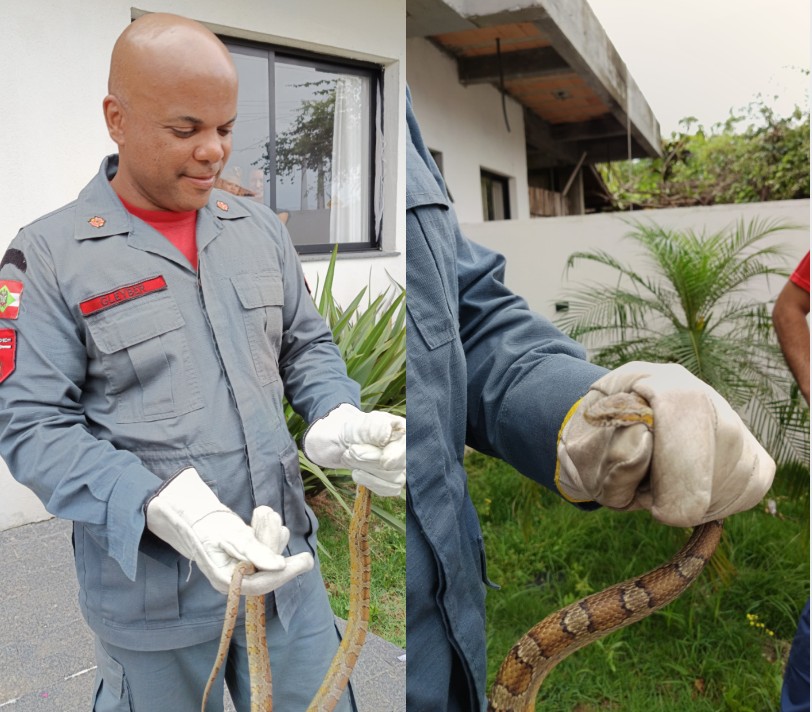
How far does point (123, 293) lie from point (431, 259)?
0.28 meters

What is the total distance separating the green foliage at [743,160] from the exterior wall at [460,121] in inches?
5.6

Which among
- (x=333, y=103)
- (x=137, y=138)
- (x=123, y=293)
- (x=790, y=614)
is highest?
(x=333, y=103)

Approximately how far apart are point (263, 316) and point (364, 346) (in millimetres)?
292

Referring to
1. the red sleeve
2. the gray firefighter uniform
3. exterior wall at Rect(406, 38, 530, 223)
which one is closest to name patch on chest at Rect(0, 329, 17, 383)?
the gray firefighter uniform

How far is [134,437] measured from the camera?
1.96 ft

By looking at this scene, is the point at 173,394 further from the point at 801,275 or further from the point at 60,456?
the point at 801,275

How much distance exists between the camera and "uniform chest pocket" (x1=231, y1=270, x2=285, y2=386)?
0.67 metres

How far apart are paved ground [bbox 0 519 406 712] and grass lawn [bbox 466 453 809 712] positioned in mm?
713

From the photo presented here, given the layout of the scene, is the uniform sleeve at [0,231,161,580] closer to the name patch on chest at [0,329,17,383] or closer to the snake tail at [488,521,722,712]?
the name patch on chest at [0,329,17,383]

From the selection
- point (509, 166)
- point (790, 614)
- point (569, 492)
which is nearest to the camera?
point (569, 492)

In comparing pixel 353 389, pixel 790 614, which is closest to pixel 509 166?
pixel 353 389

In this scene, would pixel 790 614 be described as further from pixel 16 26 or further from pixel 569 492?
pixel 16 26

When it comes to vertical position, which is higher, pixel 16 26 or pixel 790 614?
pixel 16 26

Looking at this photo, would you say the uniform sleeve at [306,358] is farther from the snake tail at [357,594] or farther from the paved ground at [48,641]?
the paved ground at [48,641]
